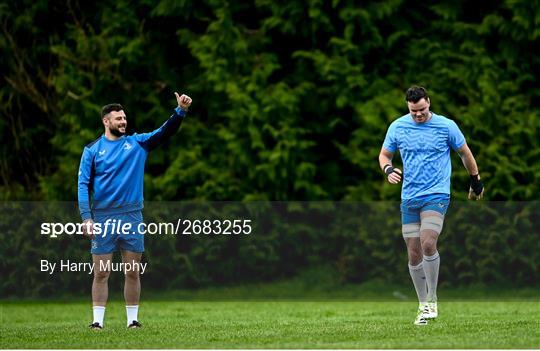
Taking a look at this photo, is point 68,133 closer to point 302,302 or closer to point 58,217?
point 58,217

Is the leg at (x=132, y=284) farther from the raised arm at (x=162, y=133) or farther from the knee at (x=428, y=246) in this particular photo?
the knee at (x=428, y=246)

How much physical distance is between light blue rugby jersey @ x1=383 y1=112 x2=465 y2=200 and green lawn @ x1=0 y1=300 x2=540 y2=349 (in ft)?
3.95

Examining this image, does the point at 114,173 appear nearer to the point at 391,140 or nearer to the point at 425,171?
the point at 391,140

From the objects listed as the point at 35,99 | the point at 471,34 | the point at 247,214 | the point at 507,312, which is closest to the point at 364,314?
the point at 507,312

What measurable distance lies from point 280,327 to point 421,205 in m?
1.65

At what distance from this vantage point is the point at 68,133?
785 inches

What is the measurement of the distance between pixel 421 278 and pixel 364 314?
2545 mm

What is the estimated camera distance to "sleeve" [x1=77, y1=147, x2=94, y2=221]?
34.3ft

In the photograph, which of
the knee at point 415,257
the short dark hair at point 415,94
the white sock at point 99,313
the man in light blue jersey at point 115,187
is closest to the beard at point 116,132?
the man in light blue jersey at point 115,187

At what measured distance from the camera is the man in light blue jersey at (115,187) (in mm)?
10547

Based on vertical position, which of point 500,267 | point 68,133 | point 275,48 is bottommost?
point 500,267

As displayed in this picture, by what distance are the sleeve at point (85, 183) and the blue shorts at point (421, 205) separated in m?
2.73

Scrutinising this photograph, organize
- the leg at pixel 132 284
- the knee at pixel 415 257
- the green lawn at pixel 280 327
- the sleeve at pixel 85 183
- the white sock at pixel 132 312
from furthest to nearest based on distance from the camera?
the knee at pixel 415 257
the white sock at pixel 132 312
the leg at pixel 132 284
the sleeve at pixel 85 183
the green lawn at pixel 280 327

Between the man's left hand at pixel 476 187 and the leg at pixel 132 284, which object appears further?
the man's left hand at pixel 476 187
